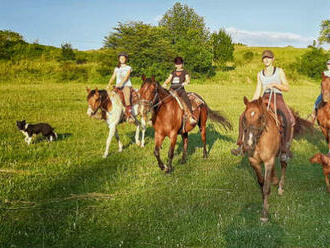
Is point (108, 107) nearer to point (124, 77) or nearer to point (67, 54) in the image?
point (124, 77)

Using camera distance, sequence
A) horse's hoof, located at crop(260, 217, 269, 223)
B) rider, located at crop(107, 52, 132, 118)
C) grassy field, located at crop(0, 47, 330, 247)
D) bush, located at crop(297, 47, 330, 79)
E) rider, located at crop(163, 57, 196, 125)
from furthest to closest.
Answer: bush, located at crop(297, 47, 330, 79) → rider, located at crop(107, 52, 132, 118) → rider, located at crop(163, 57, 196, 125) → horse's hoof, located at crop(260, 217, 269, 223) → grassy field, located at crop(0, 47, 330, 247)

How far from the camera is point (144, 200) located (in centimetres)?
640

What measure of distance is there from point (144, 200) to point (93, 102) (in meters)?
4.41

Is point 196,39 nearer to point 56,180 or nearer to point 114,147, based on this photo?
point 114,147

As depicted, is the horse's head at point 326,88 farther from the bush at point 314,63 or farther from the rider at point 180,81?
the bush at point 314,63

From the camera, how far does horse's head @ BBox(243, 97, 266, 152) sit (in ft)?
16.7

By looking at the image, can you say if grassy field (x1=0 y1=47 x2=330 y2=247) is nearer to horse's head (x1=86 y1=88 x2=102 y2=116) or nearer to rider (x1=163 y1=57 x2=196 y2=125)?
horse's head (x1=86 y1=88 x2=102 y2=116)

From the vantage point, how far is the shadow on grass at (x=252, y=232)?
4664 millimetres

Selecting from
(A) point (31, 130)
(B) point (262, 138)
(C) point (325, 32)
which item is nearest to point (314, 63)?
(C) point (325, 32)

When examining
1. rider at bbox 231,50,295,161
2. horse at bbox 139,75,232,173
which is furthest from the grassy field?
rider at bbox 231,50,295,161

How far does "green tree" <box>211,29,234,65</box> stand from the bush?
13.6 m

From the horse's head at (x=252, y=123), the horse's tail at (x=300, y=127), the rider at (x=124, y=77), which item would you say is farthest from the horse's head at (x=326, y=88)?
the rider at (x=124, y=77)

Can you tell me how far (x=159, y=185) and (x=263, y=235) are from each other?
3.04 metres

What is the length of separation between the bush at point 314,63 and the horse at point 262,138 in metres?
56.7
